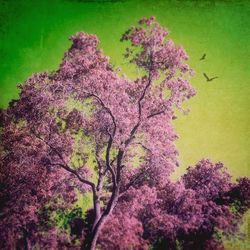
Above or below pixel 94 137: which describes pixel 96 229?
below

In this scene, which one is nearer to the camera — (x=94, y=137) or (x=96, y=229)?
(x=96, y=229)

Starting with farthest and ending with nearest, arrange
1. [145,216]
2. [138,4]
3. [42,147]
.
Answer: [145,216] → [42,147] → [138,4]

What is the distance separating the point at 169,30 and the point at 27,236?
6.05 metres

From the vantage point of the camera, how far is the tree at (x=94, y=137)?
649 cm

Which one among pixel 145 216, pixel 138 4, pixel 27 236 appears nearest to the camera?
pixel 138 4

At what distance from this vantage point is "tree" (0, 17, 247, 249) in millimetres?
6492

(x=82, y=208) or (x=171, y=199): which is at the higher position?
(x=171, y=199)

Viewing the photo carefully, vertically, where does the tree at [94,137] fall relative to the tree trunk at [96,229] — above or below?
above

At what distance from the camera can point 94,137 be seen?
23.6ft

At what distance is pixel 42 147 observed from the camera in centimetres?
717

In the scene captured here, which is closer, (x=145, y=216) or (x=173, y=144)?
(x=173, y=144)

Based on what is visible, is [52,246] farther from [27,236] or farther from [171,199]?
[171,199]

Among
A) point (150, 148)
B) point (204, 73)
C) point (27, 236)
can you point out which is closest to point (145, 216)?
point (150, 148)

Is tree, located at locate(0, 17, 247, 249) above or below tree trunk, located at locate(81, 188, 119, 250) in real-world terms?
above
